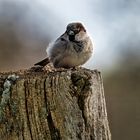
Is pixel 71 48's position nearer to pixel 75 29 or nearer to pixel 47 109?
pixel 75 29

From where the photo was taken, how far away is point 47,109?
3074 millimetres

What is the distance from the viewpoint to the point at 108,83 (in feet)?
47.4

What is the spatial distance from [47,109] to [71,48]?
178cm

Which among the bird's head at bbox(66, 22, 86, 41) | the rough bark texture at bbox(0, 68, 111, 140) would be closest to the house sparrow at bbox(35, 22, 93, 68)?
the bird's head at bbox(66, 22, 86, 41)

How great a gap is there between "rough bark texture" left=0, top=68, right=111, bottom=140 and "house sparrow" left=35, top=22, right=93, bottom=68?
1559 mm

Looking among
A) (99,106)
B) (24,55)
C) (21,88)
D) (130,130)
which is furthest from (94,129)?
(24,55)

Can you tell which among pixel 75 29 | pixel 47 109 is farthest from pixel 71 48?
pixel 47 109

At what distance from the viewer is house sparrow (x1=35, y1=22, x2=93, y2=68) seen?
4.73 metres

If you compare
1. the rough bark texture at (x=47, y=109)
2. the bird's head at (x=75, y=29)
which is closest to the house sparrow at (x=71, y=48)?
the bird's head at (x=75, y=29)

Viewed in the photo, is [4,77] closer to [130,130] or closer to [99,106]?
[99,106]

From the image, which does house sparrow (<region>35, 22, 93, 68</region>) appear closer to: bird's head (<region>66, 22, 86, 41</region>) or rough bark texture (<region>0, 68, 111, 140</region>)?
bird's head (<region>66, 22, 86, 41</region>)

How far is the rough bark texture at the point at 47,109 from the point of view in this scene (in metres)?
3.05

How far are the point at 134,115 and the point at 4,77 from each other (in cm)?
1056

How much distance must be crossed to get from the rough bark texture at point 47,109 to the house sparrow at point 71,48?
1.56 meters
